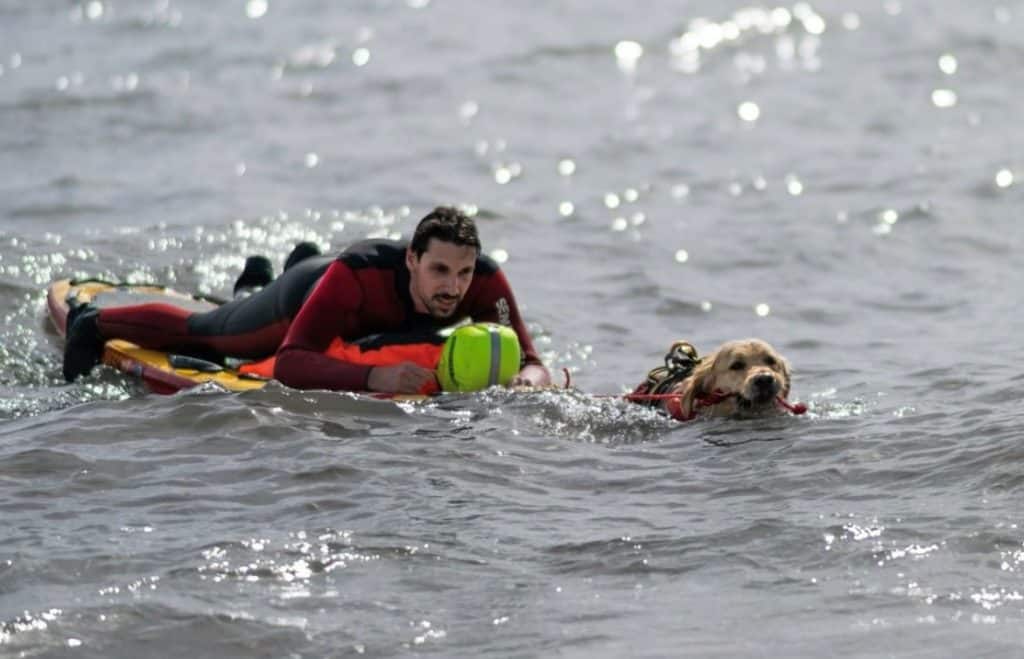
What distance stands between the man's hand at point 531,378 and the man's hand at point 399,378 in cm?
44

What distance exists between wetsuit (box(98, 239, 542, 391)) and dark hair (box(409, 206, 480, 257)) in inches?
13.8

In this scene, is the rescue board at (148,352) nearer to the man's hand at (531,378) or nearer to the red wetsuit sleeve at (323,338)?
the red wetsuit sleeve at (323,338)

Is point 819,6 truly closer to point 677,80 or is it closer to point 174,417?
point 677,80

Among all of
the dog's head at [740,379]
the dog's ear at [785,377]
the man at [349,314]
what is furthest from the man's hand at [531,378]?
the dog's ear at [785,377]

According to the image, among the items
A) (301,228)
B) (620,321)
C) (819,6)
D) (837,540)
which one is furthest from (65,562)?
(819,6)

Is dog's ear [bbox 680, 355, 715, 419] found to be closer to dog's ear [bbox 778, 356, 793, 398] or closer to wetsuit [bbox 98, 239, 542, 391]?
dog's ear [bbox 778, 356, 793, 398]

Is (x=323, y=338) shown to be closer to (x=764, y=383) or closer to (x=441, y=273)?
(x=441, y=273)

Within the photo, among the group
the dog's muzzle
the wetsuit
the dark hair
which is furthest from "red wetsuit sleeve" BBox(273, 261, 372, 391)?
the dog's muzzle

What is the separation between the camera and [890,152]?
17984mm

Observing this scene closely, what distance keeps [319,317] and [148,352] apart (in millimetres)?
1291

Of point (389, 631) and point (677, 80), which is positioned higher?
point (677, 80)

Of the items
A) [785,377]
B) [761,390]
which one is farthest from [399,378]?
[785,377]

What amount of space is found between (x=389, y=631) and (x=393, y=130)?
544 inches

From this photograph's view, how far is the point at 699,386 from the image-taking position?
8.27 m
